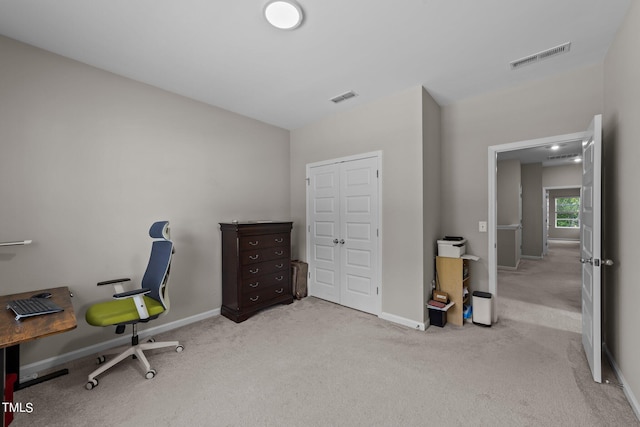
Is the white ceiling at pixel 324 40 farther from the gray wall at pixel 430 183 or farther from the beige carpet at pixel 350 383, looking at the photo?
the beige carpet at pixel 350 383

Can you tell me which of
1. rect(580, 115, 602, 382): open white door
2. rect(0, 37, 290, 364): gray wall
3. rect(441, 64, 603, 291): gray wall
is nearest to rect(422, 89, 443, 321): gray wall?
rect(441, 64, 603, 291): gray wall

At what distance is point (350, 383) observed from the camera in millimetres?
2109

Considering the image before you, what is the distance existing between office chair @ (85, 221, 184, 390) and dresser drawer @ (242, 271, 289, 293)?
0.98 m

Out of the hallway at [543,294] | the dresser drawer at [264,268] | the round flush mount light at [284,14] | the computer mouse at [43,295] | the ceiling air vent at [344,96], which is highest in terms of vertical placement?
the ceiling air vent at [344,96]

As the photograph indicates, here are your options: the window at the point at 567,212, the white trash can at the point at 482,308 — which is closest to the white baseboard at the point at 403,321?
the white trash can at the point at 482,308

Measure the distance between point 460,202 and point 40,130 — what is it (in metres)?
4.36

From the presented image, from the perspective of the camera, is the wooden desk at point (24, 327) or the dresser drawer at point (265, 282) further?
the dresser drawer at point (265, 282)

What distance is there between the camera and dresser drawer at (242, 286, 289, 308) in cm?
340

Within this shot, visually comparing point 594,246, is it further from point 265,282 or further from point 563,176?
point 563,176

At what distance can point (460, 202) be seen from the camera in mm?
3412

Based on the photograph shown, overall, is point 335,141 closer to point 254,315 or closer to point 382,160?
point 382,160

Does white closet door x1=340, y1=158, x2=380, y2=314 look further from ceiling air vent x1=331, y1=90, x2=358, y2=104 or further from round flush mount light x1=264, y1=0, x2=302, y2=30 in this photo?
round flush mount light x1=264, y1=0, x2=302, y2=30

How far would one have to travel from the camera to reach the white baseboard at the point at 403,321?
3.04 meters

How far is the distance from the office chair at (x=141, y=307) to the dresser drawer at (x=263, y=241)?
0.98 metres
